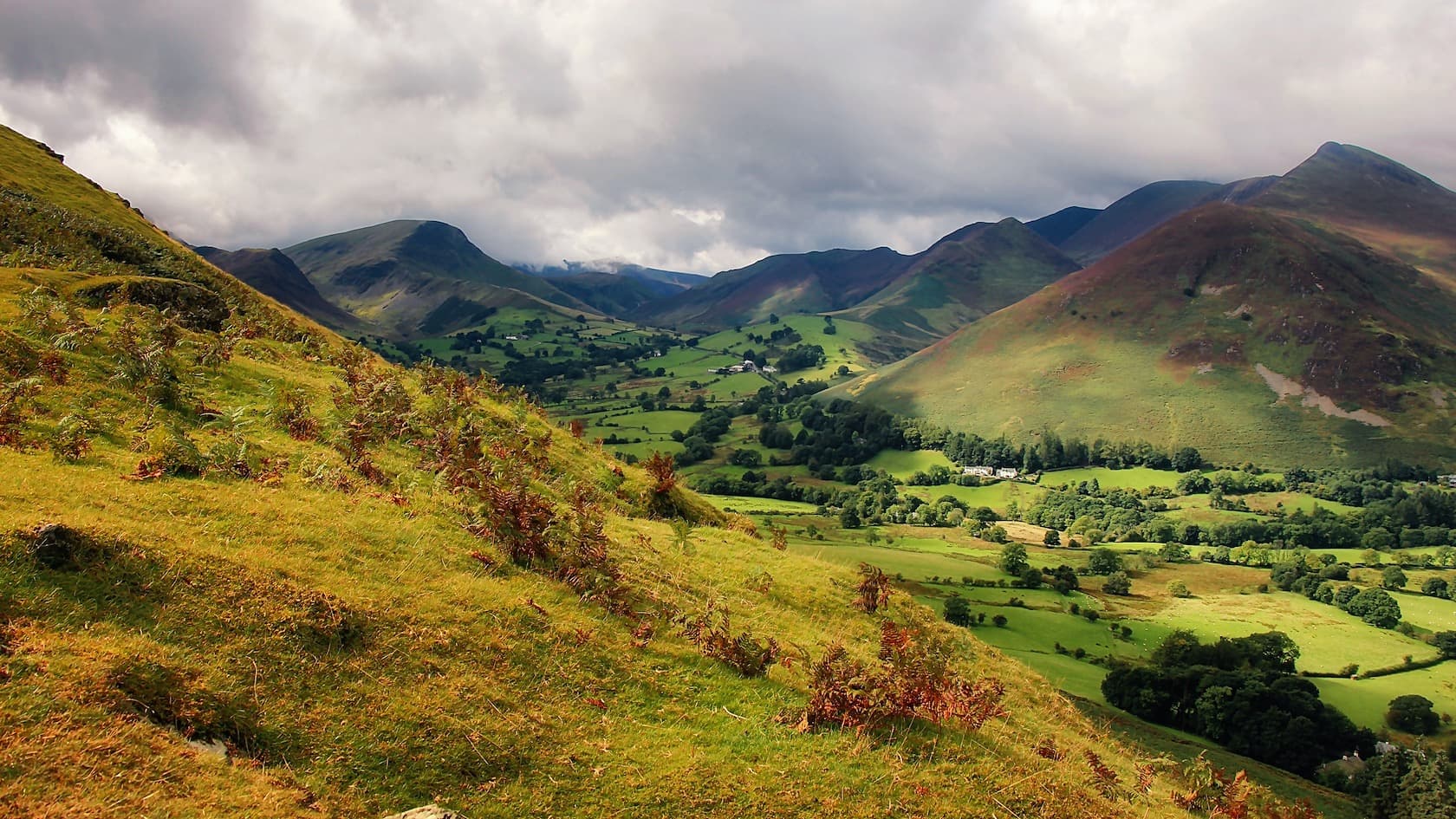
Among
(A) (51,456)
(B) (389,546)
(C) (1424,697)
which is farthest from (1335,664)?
(A) (51,456)

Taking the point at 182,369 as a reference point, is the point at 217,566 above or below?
below

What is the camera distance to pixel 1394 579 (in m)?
96.9

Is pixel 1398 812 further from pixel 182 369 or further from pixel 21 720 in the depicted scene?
pixel 182 369

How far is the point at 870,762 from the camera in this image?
9977mm

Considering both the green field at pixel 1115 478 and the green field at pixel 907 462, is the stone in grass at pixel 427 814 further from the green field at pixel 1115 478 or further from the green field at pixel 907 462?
the green field at pixel 1115 478

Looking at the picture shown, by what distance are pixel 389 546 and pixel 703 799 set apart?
668cm

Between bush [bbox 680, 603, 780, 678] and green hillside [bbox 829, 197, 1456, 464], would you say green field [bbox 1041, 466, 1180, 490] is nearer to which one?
green hillside [bbox 829, 197, 1456, 464]

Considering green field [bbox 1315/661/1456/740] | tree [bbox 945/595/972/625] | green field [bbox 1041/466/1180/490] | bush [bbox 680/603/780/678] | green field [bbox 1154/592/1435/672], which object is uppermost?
bush [bbox 680/603/780/678]

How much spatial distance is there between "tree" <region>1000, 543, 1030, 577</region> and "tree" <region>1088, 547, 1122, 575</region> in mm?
11699

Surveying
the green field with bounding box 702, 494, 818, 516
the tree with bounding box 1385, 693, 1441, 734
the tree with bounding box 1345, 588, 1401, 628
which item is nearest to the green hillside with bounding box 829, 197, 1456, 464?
the green field with bounding box 702, 494, 818, 516

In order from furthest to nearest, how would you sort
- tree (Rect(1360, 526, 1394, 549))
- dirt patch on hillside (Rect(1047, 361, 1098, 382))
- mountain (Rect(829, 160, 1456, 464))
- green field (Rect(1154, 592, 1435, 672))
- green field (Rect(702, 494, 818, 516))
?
dirt patch on hillside (Rect(1047, 361, 1098, 382)) < mountain (Rect(829, 160, 1456, 464)) < green field (Rect(702, 494, 818, 516)) < tree (Rect(1360, 526, 1394, 549)) < green field (Rect(1154, 592, 1435, 672))

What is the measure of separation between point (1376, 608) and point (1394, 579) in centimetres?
2066

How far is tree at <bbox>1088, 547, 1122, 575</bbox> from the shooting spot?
97688 mm

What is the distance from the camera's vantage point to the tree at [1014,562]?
293 ft
